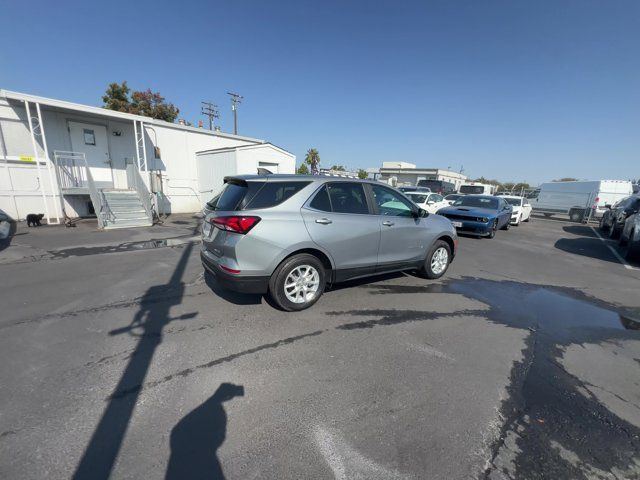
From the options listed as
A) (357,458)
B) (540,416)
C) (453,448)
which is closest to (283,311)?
(357,458)

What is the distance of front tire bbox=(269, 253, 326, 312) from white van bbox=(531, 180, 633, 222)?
2008 centimetres

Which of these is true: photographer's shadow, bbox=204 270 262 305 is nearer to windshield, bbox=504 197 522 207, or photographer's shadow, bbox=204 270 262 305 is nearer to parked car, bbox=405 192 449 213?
parked car, bbox=405 192 449 213

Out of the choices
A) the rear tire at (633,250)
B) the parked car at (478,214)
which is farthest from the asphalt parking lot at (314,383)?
the parked car at (478,214)

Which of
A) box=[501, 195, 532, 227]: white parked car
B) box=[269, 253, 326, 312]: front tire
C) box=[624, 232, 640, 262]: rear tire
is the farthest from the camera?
box=[501, 195, 532, 227]: white parked car

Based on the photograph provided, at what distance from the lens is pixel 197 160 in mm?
14594

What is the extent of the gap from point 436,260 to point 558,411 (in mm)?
3303

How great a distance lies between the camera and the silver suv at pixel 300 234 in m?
3.51

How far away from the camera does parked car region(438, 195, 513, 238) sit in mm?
10039

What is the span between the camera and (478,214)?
33.1ft

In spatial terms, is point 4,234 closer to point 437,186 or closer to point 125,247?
point 125,247

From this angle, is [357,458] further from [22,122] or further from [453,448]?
[22,122]

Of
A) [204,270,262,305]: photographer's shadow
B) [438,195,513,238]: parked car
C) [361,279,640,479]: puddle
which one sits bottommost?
[361,279,640,479]: puddle

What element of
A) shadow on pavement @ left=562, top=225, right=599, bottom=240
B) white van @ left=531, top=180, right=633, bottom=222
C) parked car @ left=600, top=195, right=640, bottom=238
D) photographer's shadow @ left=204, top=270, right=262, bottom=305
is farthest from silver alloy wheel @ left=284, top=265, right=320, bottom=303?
white van @ left=531, top=180, right=633, bottom=222

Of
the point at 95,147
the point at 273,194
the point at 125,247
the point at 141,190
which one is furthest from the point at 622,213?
the point at 95,147
